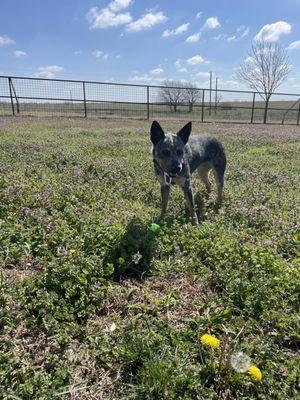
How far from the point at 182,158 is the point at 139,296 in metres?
2.25

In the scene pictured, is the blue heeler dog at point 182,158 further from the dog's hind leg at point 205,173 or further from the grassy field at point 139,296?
the grassy field at point 139,296

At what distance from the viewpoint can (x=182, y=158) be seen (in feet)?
15.0

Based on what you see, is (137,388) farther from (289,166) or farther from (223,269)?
(289,166)

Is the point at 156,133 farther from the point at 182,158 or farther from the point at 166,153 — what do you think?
the point at 182,158

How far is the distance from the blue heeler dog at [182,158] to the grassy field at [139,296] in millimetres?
395

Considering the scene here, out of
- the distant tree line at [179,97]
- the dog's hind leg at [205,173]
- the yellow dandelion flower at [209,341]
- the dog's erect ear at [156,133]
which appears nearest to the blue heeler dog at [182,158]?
the dog's erect ear at [156,133]

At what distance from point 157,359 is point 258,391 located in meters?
0.70

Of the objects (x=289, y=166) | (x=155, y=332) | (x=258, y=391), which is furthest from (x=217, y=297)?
(x=289, y=166)

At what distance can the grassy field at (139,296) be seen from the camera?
7.00ft

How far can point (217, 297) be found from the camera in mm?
3002

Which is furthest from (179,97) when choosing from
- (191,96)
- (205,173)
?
(205,173)

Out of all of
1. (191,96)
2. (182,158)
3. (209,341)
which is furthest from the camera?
(191,96)

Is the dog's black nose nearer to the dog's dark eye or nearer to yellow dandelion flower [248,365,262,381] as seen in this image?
the dog's dark eye

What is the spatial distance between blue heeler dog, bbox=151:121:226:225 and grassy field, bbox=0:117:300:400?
1.30 feet
